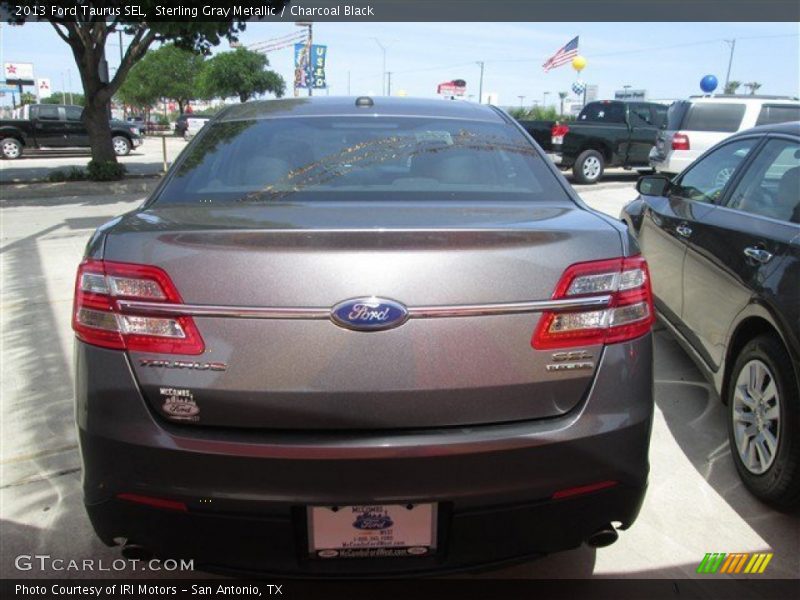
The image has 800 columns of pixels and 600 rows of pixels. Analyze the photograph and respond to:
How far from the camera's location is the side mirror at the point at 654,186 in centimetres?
452

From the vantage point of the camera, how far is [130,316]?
5.92 feet

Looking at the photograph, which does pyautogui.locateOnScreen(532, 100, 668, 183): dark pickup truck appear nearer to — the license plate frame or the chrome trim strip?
the chrome trim strip

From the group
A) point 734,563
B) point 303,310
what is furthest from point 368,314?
point 734,563

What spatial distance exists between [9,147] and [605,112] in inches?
744

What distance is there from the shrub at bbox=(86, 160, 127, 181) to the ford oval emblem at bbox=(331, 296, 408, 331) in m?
14.1

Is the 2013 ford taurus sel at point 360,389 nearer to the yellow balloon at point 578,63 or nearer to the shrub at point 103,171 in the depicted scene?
the shrub at point 103,171

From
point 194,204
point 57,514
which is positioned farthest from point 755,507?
point 57,514

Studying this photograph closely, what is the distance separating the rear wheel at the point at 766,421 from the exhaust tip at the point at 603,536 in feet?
3.49

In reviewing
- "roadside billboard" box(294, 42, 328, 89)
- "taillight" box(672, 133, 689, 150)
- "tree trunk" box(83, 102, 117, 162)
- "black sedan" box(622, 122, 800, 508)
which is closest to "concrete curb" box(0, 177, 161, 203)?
"tree trunk" box(83, 102, 117, 162)

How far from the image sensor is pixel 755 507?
9.48 ft

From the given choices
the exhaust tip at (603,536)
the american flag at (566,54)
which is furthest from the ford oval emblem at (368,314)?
the american flag at (566,54)

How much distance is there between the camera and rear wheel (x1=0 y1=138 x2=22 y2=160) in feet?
72.3

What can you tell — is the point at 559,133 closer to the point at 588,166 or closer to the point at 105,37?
the point at 588,166

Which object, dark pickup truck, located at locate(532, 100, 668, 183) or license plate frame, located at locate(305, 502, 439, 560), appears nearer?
license plate frame, located at locate(305, 502, 439, 560)
